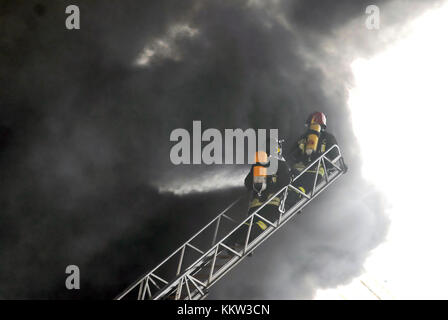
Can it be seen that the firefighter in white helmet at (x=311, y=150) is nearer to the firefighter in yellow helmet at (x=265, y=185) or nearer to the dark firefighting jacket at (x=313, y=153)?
the dark firefighting jacket at (x=313, y=153)

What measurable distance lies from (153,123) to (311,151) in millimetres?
3404

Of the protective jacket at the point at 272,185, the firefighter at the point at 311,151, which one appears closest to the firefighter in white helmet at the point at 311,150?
the firefighter at the point at 311,151

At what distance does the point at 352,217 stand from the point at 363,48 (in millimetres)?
3950

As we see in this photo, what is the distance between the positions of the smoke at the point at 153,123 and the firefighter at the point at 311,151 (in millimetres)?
1325

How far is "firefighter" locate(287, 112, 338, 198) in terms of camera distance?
8273mm

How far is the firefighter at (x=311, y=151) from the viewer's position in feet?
27.1

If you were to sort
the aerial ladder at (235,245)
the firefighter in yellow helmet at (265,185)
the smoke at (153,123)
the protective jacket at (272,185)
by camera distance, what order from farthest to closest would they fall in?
1. the smoke at (153,123)
2. the protective jacket at (272,185)
3. the firefighter in yellow helmet at (265,185)
4. the aerial ladder at (235,245)

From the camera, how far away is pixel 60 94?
867 cm

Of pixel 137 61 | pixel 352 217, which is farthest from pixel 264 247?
pixel 137 61

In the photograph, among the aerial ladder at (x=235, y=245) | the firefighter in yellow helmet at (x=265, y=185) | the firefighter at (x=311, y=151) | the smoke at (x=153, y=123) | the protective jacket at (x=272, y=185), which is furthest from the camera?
the smoke at (x=153, y=123)

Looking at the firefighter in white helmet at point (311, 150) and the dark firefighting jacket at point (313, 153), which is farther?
the dark firefighting jacket at point (313, 153)

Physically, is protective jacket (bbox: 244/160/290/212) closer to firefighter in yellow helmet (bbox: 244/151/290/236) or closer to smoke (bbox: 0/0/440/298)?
firefighter in yellow helmet (bbox: 244/151/290/236)

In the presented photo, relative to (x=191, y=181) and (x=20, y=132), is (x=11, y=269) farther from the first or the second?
(x=191, y=181)
